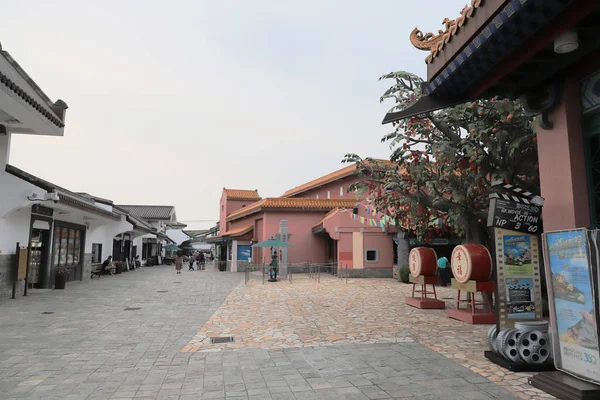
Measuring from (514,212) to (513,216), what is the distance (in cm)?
6

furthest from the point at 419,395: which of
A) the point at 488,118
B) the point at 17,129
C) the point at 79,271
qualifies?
the point at 79,271

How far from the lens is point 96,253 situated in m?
24.3

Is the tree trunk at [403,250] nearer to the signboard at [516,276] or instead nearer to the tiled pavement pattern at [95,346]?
the tiled pavement pattern at [95,346]

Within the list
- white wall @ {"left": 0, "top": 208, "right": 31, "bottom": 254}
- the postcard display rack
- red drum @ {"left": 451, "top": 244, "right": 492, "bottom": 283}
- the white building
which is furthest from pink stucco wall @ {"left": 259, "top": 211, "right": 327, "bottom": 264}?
the postcard display rack

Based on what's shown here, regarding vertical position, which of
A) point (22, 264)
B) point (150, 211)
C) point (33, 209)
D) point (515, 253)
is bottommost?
point (22, 264)

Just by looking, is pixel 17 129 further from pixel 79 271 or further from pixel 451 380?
pixel 451 380

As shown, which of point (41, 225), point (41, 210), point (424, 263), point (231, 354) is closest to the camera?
point (231, 354)

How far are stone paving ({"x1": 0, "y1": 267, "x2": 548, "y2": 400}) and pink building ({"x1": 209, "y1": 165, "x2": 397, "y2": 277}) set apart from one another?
33.9ft

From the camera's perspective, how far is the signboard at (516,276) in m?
6.02

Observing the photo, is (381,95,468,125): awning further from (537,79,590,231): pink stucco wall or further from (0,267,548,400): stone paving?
(0,267,548,400): stone paving

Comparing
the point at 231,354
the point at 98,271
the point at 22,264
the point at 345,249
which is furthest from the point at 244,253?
the point at 231,354

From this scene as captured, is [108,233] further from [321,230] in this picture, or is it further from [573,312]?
[573,312]

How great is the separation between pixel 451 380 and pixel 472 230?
6359 mm

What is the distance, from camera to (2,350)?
6668mm
